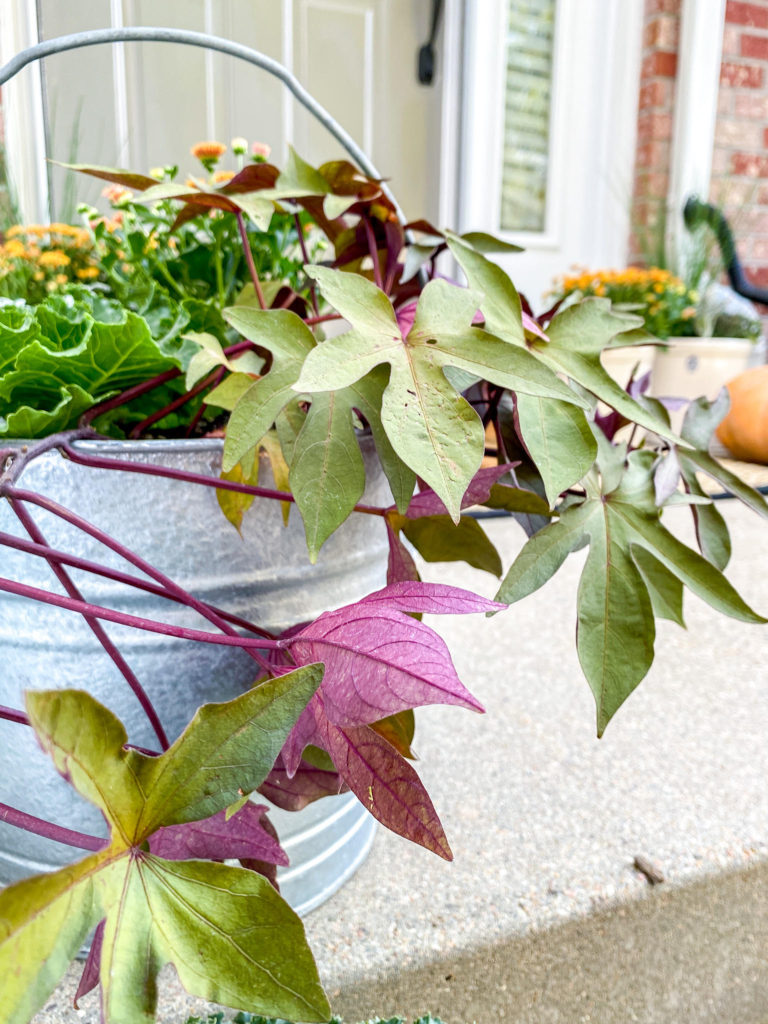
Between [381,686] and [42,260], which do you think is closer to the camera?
[381,686]

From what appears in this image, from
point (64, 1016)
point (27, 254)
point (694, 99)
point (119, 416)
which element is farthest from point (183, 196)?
point (694, 99)

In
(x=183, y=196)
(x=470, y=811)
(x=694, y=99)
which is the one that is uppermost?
(x=694, y=99)

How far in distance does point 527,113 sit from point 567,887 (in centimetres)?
242

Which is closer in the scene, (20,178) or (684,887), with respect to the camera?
(684,887)

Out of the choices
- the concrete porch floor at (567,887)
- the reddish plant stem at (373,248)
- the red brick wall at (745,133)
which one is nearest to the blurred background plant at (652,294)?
the red brick wall at (745,133)

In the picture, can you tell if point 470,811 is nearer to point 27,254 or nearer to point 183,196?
point 183,196

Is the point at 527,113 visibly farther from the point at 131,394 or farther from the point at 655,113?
the point at 131,394

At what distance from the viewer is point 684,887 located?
0.51 m

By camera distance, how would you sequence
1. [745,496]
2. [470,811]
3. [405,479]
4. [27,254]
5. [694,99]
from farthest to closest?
[694,99]
[27,254]
[470,811]
[745,496]
[405,479]

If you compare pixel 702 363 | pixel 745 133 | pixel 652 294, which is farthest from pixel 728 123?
pixel 702 363

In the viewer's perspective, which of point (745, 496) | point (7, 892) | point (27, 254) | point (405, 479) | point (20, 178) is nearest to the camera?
point (7, 892)

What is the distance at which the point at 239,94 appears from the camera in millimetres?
2051

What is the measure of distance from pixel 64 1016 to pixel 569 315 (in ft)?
1.52

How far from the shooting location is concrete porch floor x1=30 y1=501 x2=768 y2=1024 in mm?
466
